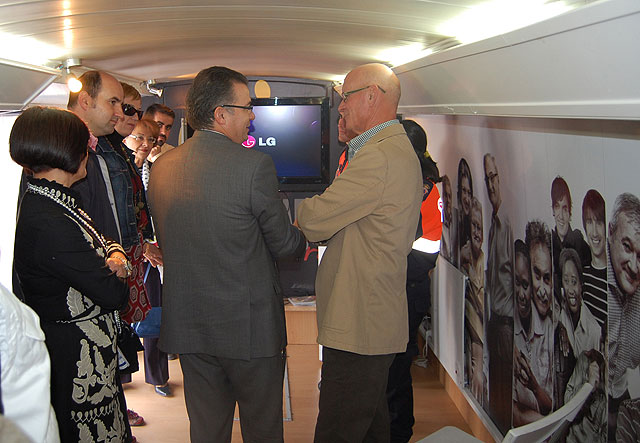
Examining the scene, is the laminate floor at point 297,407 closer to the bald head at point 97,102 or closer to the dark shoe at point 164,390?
the dark shoe at point 164,390

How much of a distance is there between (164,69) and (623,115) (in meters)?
4.03

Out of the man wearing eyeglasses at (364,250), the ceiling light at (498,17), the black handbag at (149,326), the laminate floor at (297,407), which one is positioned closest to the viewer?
the ceiling light at (498,17)

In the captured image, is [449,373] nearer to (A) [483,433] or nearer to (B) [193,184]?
(A) [483,433]

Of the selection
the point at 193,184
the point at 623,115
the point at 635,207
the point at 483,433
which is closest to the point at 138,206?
the point at 193,184

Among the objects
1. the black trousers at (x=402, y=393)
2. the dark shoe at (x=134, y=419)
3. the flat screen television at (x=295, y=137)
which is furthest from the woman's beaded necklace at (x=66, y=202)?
the flat screen television at (x=295, y=137)

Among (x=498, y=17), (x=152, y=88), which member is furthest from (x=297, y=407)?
(x=152, y=88)

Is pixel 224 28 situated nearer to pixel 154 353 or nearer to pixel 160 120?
pixel 160 120

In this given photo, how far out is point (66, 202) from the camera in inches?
85.8

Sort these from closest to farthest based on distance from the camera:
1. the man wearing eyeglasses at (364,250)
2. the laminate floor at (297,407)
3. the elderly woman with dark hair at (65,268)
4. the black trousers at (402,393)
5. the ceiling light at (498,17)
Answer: the ceiling light at (498,17) → the elderly woman with dark hair at (65,268) → the man wearing eyeglasses at (364,250) → the black trousers at (402,393) → the laminate floor at (297,407)

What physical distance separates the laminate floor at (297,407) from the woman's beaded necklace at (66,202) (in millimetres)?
1954

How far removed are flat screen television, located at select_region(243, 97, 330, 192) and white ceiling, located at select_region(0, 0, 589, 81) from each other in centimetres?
132

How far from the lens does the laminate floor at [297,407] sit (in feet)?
12.7

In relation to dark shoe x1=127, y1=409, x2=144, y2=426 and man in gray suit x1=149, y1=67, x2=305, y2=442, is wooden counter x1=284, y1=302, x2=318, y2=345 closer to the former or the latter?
dark shoe x1=127, y1=409, x2=144, y2=426

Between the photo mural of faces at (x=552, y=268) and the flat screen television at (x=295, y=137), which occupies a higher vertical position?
the flat screen television at (x=295, y=137)
